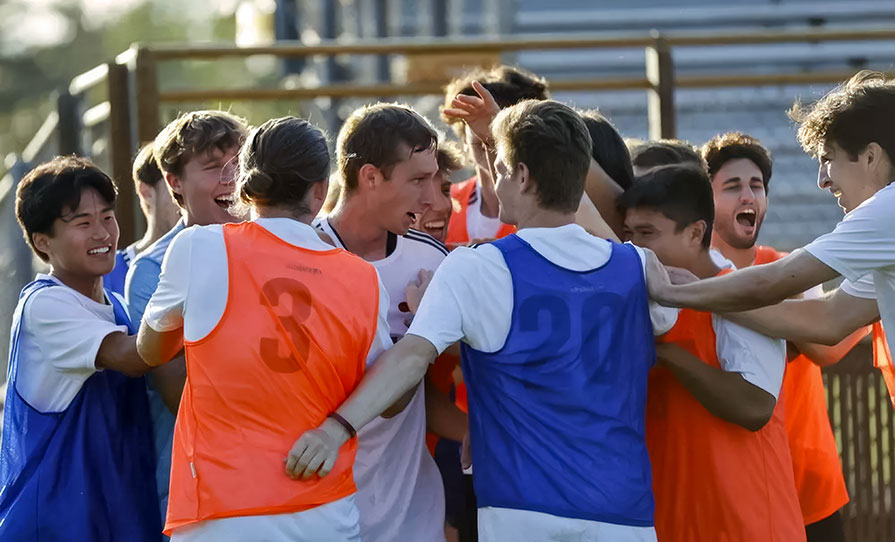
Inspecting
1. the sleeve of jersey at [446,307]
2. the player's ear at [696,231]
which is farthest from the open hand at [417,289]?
the player's ear at [696,231]

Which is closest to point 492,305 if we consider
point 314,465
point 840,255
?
point 314,465

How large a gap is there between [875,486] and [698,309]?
2.58m

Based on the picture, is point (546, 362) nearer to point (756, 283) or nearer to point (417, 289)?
point (417, 289)

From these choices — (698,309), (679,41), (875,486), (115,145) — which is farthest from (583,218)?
(679,41)

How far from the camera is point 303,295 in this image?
3.55 m

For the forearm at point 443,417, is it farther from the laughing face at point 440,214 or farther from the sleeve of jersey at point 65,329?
the sleeve of jersey at point 65,329

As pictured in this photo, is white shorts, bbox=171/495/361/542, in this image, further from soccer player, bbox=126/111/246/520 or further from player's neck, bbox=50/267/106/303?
player's neck, bbox=50/267/106/303

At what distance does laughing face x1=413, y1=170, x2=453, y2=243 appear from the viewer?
486 centimetres

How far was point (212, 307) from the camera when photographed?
3.50 meters

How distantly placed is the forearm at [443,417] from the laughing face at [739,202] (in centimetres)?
130

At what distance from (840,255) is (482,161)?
5.00 ft

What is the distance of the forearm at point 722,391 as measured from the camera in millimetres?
3910

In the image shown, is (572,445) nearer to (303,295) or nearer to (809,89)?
(303,295)

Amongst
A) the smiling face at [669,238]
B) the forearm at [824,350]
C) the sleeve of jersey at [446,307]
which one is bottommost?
the forearm at [824,350]
